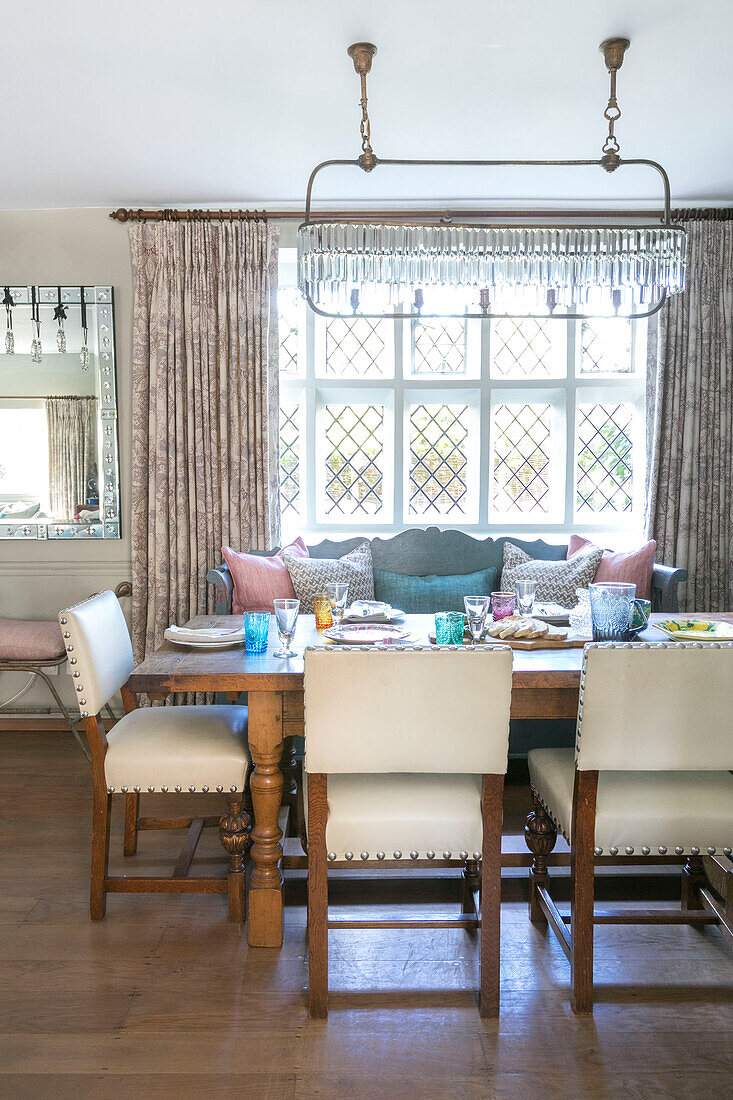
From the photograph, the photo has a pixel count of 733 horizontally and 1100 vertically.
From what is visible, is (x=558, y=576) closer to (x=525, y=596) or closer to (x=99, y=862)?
(x=525, y=596)

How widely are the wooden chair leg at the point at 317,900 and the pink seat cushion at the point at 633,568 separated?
2.10m

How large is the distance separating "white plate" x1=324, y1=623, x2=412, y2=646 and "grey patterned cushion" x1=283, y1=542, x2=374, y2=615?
1061 mm

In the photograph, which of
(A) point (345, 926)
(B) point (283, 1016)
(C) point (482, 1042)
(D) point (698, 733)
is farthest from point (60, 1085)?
(D) point (698, 733)

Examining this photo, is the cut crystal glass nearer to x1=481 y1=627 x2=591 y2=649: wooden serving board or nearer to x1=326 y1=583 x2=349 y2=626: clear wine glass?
x1=326 y1=583 x2=349 y2=626: clear wine glass

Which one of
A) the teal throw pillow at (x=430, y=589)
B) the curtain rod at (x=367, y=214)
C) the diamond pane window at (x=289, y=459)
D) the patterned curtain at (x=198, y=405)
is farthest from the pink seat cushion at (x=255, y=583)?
the curtain rod at (x=367, y=214)

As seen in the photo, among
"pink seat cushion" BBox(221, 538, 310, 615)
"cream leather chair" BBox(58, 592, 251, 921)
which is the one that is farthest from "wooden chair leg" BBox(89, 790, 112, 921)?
"pink seat cushion" BBox(221, 538, 310, 615)

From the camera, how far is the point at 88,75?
8.50 feet

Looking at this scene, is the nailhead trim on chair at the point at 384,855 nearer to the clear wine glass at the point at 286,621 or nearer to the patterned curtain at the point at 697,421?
the clear wine glass at the point at 286,621

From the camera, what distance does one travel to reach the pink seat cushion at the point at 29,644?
358 cm

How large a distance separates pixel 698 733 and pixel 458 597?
192 centimetres

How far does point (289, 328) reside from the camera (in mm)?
4270

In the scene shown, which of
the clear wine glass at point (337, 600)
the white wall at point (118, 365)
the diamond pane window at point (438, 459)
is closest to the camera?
the clear wine glass at point (337, 600)

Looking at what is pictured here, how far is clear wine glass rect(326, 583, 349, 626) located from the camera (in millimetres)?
2547

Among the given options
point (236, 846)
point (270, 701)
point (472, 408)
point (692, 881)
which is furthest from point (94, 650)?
→ point (472, 408)
